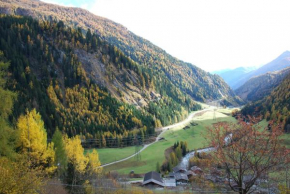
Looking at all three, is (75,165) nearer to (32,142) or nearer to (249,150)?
(32,142)

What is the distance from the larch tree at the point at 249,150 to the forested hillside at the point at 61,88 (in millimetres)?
105942

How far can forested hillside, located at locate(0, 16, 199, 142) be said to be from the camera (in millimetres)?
122562

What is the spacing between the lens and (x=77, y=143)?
175 ft

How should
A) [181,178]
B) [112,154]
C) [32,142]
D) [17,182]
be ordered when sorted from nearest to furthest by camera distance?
[17,182] → [32,142] → [181,178] → [112,154]

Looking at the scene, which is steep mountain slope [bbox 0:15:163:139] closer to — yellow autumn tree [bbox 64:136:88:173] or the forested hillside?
the forested hillside

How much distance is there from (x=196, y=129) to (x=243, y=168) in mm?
144848

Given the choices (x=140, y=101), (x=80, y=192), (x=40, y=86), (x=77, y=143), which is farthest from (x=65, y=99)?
(x=80, y=192)

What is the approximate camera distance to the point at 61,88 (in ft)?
469

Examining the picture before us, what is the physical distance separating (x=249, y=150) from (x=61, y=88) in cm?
14266

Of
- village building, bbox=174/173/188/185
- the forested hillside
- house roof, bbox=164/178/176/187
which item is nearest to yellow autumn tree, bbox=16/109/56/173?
house roof, bbox=164/178/176/187

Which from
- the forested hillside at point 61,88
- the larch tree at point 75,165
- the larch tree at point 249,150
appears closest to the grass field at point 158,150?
the forested hillside at point 61,88

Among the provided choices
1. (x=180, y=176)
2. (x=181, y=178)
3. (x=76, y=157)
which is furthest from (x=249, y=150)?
(x=180, y=176)

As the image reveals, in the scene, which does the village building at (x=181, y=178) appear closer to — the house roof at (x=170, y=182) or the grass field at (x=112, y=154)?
the house roof at (x=170, y=182)

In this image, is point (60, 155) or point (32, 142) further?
point (60, 155)
